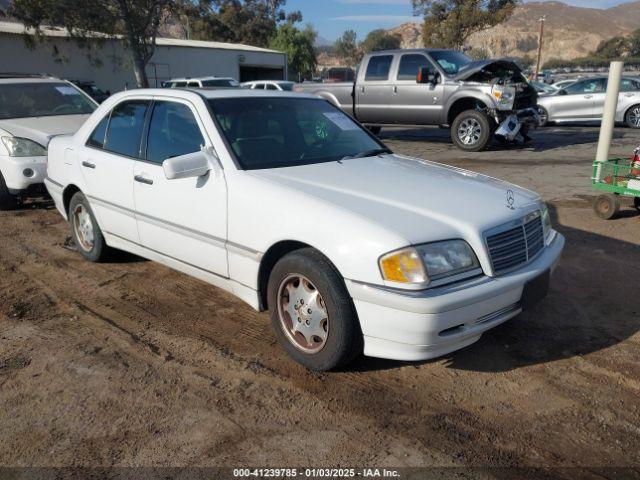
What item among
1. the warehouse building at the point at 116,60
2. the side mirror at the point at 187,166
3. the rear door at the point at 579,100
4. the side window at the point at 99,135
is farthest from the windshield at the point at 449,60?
the warehouse building at the point at 116,60

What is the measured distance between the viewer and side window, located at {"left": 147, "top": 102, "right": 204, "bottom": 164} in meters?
3.98

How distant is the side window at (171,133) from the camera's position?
13.1ft

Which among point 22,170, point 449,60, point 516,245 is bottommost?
point 22,170

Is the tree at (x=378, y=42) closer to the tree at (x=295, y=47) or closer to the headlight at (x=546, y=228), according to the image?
the tree at (x=295, y=47)

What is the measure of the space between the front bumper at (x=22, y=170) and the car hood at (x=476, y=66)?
8.29 metres

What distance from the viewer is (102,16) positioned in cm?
2105

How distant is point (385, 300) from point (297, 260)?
58cm

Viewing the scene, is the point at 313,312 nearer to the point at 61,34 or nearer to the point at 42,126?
the point at 42,126

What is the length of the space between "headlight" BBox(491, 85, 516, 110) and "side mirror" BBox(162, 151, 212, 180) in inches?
349

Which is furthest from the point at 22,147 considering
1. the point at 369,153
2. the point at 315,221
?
the point at 315,221

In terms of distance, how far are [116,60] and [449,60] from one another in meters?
23.2

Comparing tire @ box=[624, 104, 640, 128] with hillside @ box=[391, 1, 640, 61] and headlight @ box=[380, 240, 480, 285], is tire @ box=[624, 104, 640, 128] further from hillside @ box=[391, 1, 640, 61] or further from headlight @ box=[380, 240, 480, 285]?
hillside @ box=[391, 1, 640, 61]

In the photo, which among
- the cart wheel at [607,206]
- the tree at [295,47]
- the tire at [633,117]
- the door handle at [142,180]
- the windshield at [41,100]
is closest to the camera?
the door handle at [142,180]

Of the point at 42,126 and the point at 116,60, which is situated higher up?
the point at 116,60
